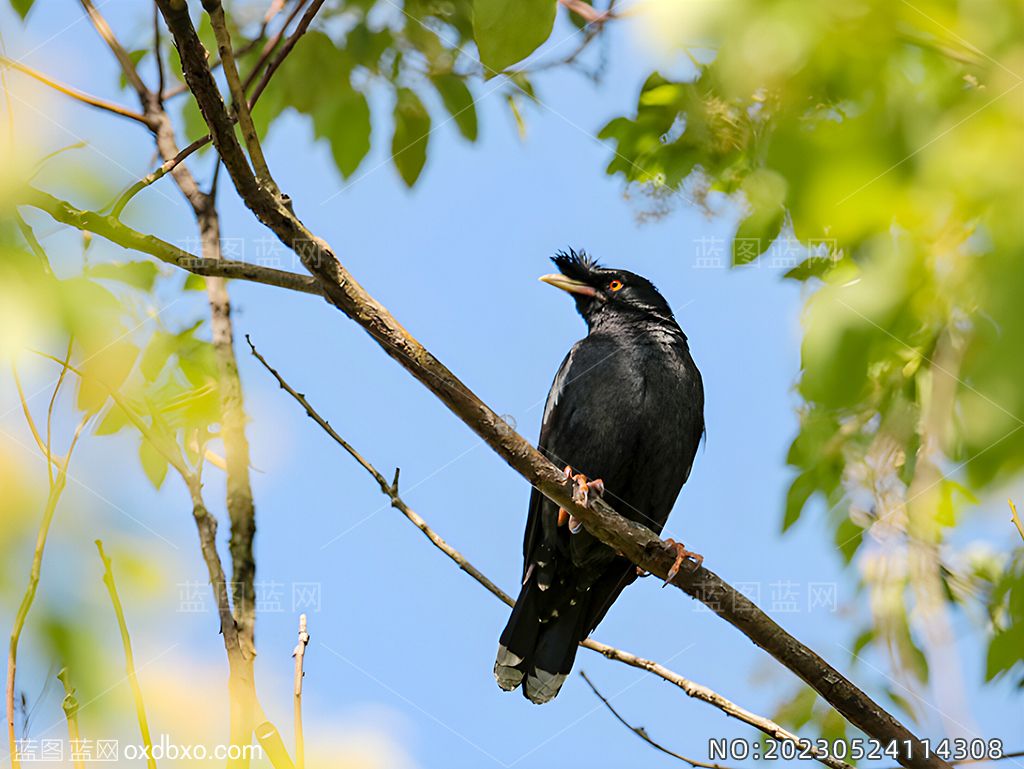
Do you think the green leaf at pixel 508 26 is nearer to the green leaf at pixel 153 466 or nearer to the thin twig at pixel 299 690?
→ the thin twig at pixel 299 690

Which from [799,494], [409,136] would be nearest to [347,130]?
[409,136]

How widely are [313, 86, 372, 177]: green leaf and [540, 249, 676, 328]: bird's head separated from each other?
1919 mm

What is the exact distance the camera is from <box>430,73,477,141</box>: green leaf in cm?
388

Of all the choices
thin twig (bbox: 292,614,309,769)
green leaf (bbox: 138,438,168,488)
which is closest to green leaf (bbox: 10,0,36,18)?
green leaf (bbox: 138,438,168,488)

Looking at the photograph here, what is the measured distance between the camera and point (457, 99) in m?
3.88

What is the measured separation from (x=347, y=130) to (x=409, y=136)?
0.25m

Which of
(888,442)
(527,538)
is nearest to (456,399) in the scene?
(888,442)

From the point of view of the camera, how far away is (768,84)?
1.51 m

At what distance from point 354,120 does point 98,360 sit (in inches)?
67.4

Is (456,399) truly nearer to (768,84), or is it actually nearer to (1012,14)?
(768,84)

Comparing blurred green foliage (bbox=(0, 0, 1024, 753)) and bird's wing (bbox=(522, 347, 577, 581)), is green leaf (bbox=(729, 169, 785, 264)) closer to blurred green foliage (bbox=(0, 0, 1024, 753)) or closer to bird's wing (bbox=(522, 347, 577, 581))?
blurred green foliage (bbox=(0, 0, 1024, 753))

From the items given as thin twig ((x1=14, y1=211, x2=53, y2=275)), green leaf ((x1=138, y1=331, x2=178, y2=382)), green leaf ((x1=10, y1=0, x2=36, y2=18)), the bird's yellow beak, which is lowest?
thin twig ((x1=14, y1=211, x2=53, y2=275))

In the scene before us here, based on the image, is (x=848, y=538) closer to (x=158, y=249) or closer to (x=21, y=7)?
(x=158, y=249)

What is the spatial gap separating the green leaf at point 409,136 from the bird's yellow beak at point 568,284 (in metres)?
1.77
